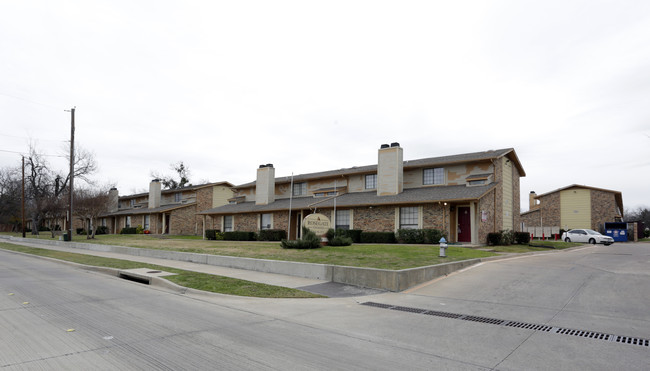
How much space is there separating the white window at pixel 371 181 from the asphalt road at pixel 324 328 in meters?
18.3

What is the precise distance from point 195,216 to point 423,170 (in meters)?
28.2

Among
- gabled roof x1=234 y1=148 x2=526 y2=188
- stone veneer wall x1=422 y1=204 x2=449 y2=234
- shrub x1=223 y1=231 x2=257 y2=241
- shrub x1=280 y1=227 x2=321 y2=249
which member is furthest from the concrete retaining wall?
shrub x1=223 y1=231 x2=257 y2=241

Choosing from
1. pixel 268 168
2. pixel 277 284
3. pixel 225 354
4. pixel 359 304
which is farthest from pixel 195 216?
pixel 225 354

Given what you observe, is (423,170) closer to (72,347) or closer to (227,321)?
(227,321)

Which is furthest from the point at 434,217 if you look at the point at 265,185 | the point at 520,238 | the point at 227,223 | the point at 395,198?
the point at 227,223

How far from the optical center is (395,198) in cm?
2505

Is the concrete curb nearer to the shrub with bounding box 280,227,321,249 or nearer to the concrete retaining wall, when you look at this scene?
the concrete retaining wall

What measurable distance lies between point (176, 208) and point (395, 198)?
27333 mm

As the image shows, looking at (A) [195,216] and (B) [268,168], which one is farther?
(A) [195,216]

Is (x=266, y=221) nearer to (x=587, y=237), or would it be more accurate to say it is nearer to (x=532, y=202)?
(x=587, y=237)

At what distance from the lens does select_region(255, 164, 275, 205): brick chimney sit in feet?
114

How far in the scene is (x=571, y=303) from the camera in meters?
8.51

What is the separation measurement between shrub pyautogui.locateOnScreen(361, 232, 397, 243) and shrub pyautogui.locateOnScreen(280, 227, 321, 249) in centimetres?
633

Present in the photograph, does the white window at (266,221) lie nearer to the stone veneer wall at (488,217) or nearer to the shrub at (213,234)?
the shrub at (213,234)
